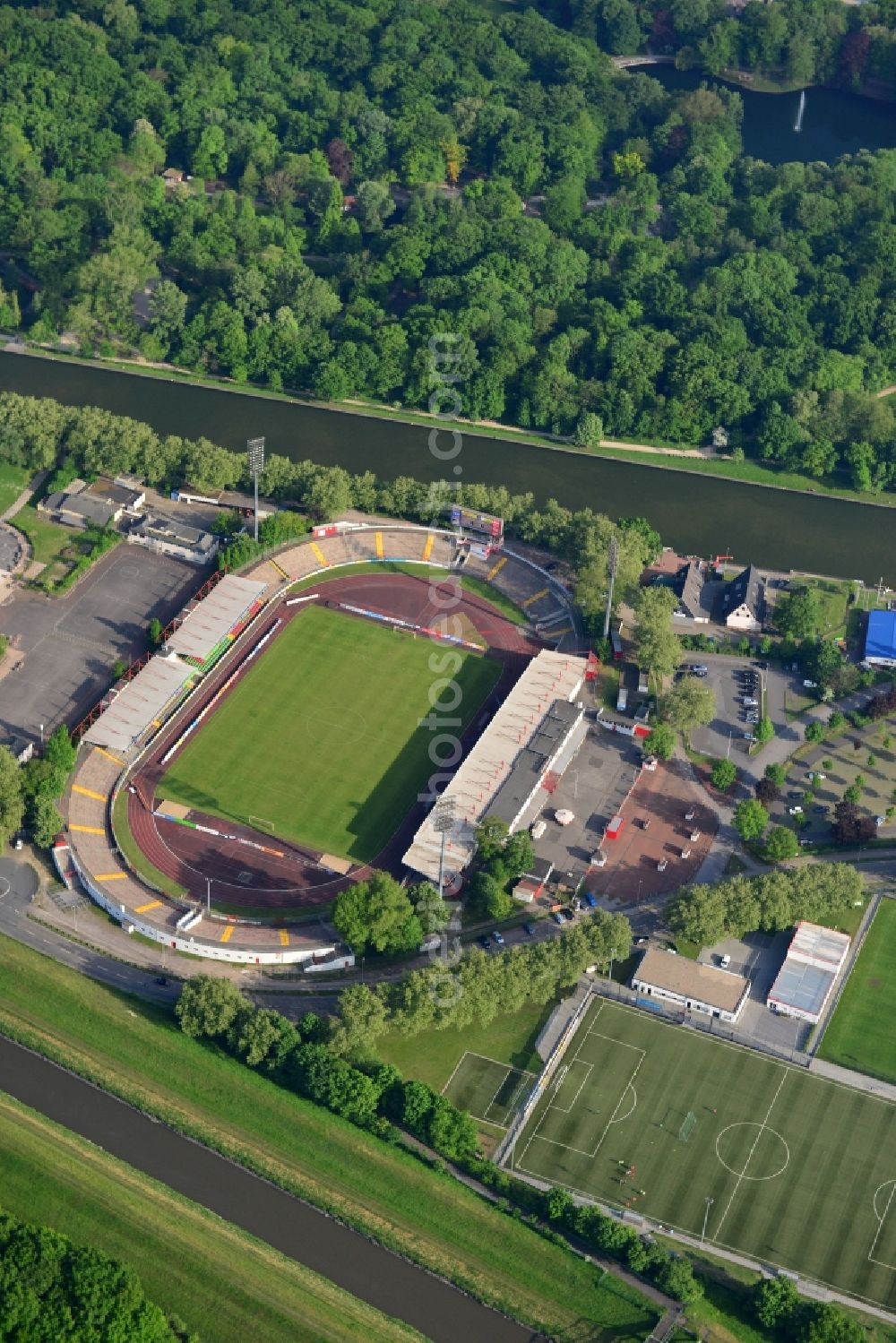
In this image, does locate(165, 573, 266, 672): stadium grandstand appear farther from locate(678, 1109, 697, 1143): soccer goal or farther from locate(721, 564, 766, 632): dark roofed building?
locate(678, 1109, 697, 1143): soccer goal

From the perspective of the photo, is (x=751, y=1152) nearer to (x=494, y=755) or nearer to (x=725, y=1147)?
(x=725, y=1147)

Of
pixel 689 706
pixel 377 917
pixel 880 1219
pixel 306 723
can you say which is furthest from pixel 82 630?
pixel 880 1219

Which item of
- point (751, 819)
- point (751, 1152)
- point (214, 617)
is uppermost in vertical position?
point (751, 819)

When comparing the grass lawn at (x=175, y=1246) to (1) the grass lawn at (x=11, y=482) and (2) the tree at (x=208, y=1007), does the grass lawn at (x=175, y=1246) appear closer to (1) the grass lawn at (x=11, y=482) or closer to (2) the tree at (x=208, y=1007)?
(2) the tree at (x=208, y=1007)

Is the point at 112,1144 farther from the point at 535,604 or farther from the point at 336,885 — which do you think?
the point at 535,604

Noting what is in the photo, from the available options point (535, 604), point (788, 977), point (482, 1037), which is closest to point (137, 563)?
point (535, 604)
